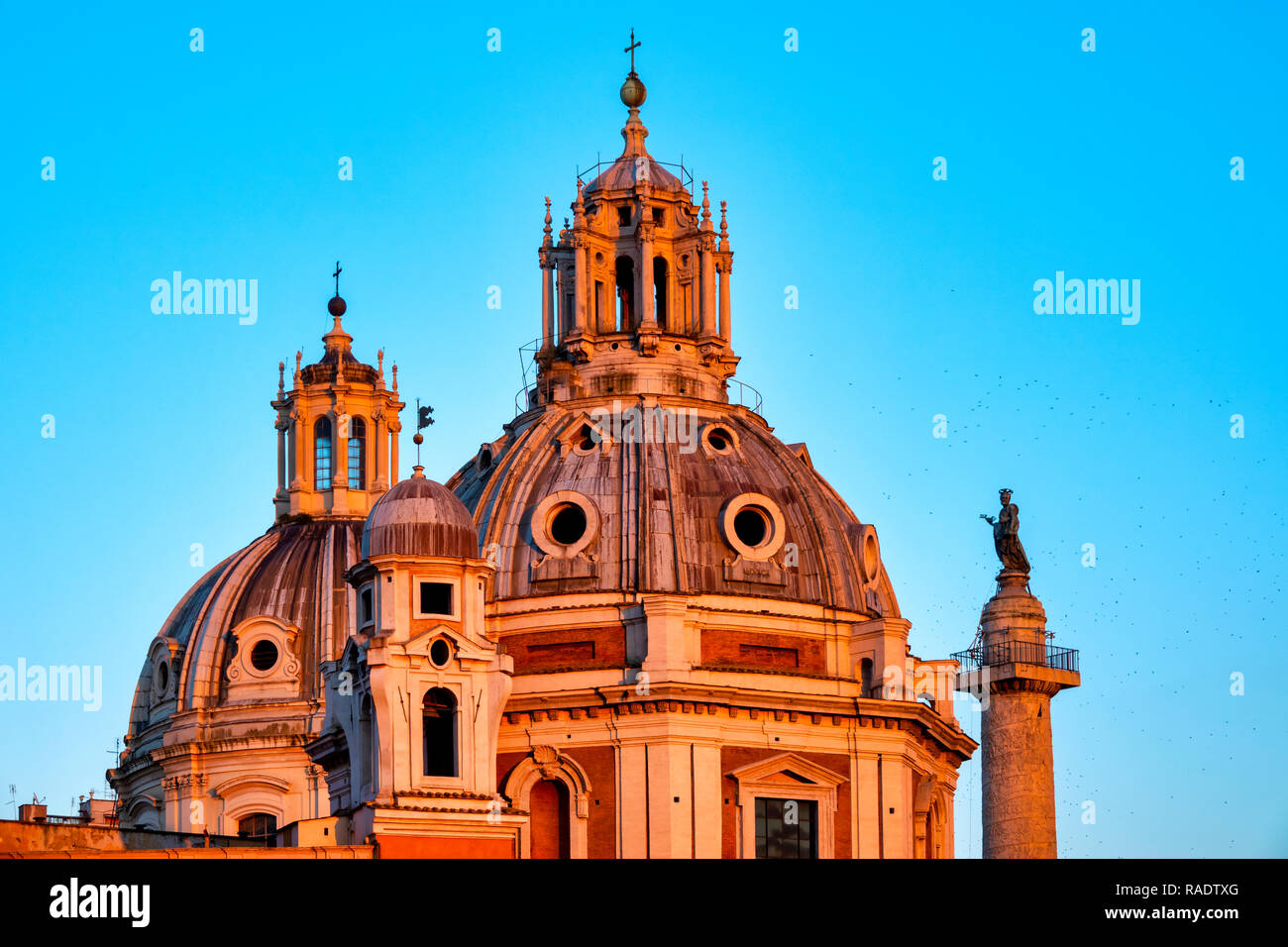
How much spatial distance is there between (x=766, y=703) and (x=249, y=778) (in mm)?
22200

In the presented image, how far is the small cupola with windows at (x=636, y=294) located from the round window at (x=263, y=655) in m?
13.5

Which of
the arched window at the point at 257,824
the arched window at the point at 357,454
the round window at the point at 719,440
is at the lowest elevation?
the arched window at the point at 257,824

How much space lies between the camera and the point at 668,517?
88562mm

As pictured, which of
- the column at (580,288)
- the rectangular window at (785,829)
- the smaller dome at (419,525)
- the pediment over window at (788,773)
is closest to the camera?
the smaller dome at (419,525)

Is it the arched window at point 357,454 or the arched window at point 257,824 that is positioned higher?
the arched window at point 357,454

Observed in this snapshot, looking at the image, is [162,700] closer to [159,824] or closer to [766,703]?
[159,824]

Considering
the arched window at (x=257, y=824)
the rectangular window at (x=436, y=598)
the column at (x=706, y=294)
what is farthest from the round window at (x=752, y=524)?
the arched window at (x=257, y=824)

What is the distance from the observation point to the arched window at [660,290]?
96.1 metres

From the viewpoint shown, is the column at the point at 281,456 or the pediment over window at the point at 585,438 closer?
the pediment over window at the point at 585,438

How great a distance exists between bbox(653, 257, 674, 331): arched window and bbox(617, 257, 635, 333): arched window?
0.71 meters

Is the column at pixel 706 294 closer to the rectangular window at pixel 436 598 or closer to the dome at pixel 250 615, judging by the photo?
the dome at pixel 250 615

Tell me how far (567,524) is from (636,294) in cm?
969
